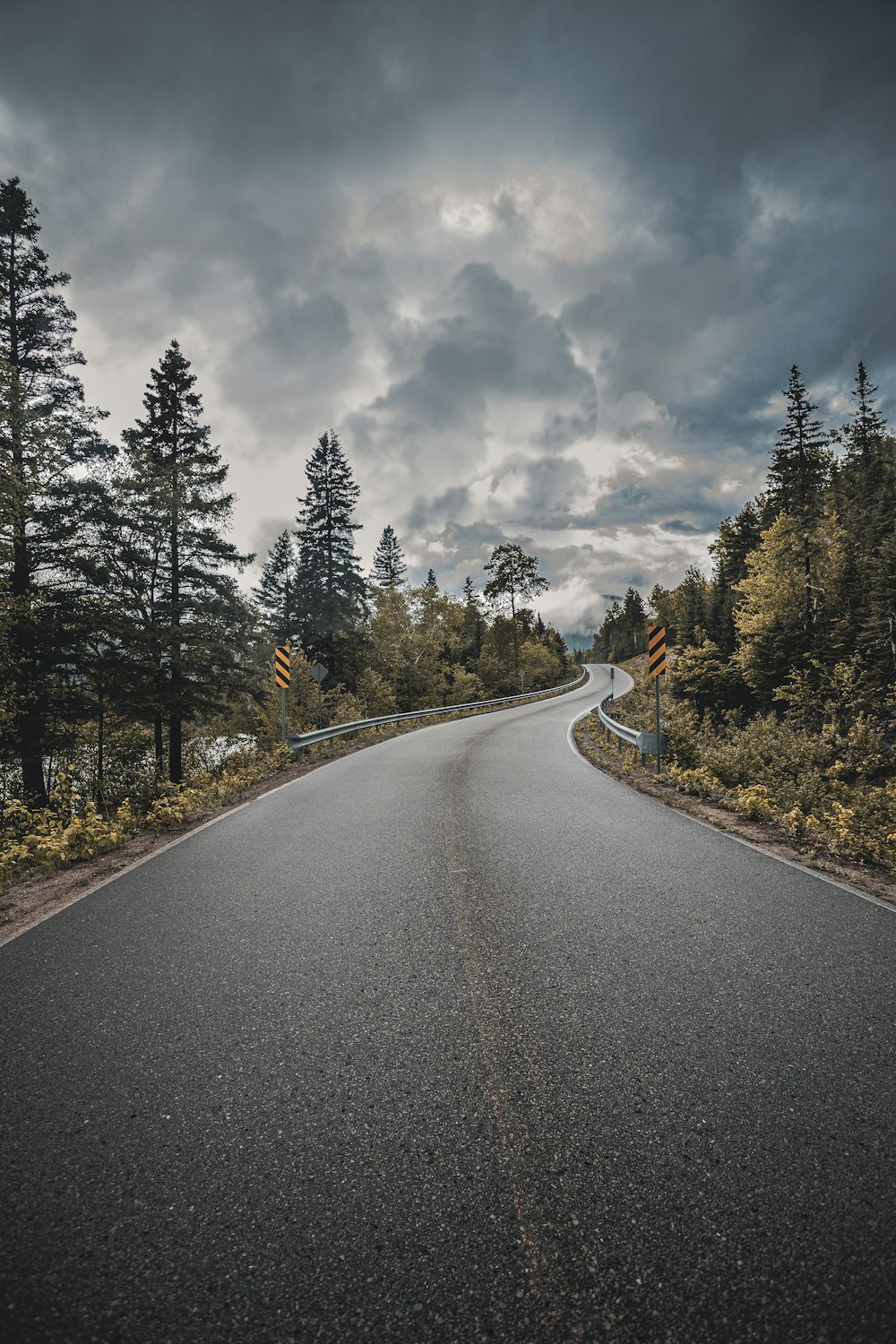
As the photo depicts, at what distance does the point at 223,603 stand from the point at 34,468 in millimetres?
5887

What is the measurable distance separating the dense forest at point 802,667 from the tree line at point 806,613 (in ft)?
0.22

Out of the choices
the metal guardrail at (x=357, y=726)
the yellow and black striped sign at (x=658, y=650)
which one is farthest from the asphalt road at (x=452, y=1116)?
the metal guardrail at (x=357, y=726)

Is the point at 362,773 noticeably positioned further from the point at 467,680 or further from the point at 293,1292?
the point at 467,680

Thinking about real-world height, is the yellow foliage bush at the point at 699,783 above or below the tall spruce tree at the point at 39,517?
below

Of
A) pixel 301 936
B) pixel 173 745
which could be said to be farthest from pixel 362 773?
pixel 173 745

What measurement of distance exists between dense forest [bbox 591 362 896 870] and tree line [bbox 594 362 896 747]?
2.7 inches

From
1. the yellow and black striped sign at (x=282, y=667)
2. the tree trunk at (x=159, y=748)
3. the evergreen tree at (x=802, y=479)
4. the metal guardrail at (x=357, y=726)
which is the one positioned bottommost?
the tree trunk at (x=159, y=748)

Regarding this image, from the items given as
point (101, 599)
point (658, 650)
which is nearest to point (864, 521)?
point (658, 650)

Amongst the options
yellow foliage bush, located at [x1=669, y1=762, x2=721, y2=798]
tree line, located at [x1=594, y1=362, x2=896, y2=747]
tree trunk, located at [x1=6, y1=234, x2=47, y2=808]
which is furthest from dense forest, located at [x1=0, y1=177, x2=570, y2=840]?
tree line, located at [x1=594, y1=362, x2=896, y2=747]

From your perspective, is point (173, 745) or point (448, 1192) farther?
point (173, 745)

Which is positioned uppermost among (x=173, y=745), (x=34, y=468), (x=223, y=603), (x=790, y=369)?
(x=790, y=369)

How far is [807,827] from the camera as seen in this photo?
571 cm

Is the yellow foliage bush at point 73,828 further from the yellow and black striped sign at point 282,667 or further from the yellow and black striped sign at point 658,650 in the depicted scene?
the yellow and black striped sign at point 658,650

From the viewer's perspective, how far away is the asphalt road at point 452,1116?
4.43 ft
